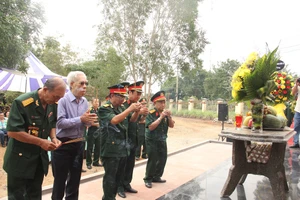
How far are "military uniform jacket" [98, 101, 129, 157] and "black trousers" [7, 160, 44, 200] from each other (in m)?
0.79

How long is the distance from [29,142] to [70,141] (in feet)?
2.19

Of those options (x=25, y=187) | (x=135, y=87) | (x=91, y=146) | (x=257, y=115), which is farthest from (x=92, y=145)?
(x=257, y=115)

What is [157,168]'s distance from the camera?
3994 mm

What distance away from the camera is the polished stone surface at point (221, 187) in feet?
9.71

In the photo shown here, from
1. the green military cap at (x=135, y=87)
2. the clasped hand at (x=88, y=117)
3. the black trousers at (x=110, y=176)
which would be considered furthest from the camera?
the green military cap at (x=135, y=87)

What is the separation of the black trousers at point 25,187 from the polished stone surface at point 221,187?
4.70ft

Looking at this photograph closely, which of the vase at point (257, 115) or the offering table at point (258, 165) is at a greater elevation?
the vase at point (257, 115)

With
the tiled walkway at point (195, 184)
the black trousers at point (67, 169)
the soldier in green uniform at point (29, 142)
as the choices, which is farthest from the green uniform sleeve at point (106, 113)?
the tiled walkway at point (195, 184)

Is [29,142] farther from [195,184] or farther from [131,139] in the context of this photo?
[195,184]

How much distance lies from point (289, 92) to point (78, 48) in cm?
1683

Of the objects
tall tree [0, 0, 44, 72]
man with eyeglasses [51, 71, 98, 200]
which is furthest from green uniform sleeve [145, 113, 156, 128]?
tall tree [0, 0, 44, 72]

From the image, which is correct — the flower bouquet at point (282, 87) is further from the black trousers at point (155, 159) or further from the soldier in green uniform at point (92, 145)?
the soldier in green uniform at point (92, 145)

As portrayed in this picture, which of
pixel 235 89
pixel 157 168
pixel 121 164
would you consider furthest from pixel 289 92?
pixel 121 164

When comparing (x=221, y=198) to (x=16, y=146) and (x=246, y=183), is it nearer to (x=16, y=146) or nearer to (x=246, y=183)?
(x=246, y=183)
